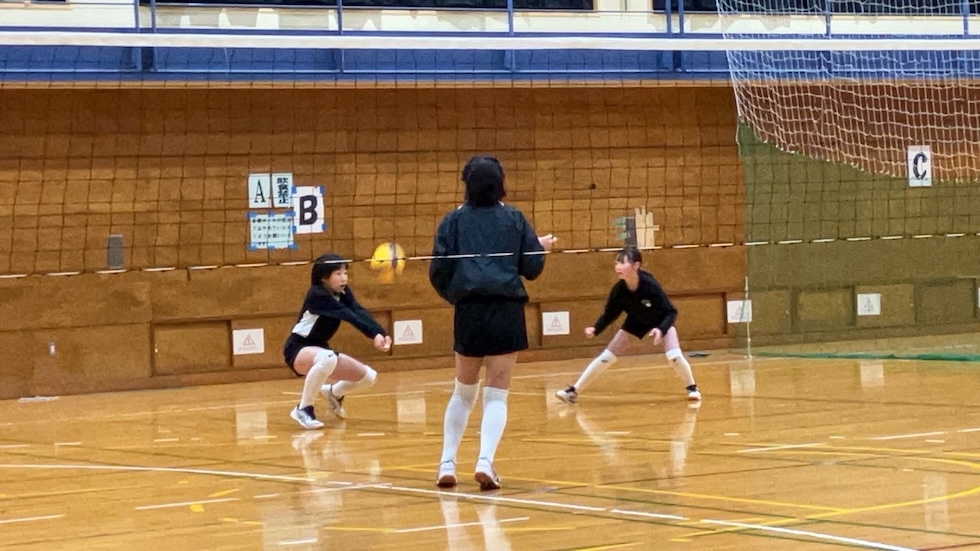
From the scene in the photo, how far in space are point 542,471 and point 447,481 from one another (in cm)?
77

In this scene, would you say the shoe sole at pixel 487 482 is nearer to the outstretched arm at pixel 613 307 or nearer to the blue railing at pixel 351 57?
the outstretched arm at pixel 613 307

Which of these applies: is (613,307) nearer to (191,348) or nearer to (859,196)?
(191,348)

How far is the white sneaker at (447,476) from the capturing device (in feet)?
25.9

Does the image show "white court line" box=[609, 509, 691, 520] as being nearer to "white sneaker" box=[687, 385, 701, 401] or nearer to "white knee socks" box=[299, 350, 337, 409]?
"white knee socks" box=[299, 350, 337, 409]

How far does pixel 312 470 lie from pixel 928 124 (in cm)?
1182

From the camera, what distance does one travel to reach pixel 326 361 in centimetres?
1148

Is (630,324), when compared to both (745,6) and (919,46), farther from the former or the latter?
(745,6)

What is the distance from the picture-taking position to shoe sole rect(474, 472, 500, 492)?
25.3 ft

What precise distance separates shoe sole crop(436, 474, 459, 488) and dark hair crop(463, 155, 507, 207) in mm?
1368

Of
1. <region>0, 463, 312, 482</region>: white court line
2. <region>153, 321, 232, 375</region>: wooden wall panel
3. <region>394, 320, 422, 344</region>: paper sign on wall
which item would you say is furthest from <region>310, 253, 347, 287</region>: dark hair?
<region>394, 320, 422, 344</region>: paper sign on wall

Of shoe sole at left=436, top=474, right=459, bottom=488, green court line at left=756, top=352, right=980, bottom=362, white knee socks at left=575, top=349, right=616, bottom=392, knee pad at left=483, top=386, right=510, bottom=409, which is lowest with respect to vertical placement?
shoe sole at left=436, top=474, right=459, bottom=488

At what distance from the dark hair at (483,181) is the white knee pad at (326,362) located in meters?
3.75

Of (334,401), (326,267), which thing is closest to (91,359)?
(334,401)

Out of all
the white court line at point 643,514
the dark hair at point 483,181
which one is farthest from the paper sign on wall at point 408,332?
the white court line at point 643,514
